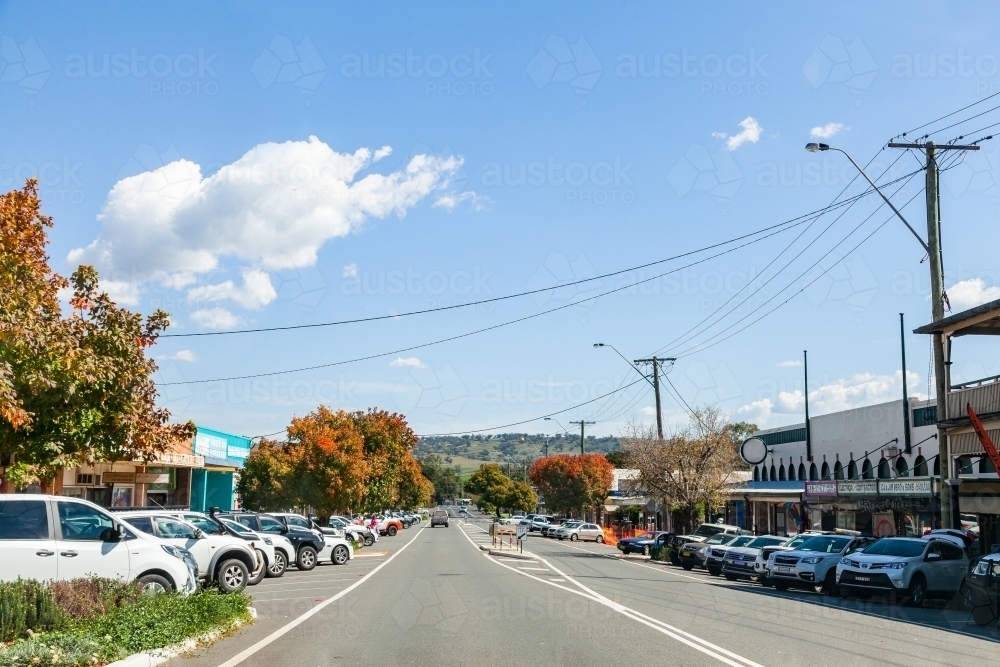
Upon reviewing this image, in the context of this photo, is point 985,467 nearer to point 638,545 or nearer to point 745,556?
point 745,556

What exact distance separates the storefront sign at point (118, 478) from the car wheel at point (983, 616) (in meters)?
32.4

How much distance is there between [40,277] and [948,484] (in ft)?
69.2

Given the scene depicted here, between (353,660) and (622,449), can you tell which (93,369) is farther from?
(622,449)

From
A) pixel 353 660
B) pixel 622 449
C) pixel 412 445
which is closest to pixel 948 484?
pixel 353 660

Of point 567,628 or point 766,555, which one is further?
point 766,555

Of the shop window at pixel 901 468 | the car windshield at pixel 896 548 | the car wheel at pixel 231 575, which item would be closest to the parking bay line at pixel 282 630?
the car wheel at pixel 231 575

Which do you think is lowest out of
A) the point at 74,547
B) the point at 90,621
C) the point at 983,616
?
the point at 983,616

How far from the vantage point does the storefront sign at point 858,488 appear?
3375cm

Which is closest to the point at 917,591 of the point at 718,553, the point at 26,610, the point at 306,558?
the point at 718,553

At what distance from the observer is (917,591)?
22016 millimetres

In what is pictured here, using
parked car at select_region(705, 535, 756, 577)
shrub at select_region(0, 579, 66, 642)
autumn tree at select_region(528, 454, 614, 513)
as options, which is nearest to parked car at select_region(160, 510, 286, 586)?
shrub at select_region(0, 579, 66, 642)

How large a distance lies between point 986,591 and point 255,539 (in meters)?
16.4

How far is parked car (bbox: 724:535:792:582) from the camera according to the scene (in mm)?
30500

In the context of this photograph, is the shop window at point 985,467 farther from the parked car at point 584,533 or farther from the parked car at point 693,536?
the parked car at point 584,533
